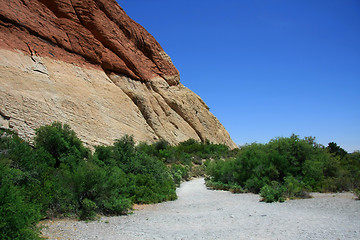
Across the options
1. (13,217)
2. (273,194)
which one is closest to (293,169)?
(273,194)

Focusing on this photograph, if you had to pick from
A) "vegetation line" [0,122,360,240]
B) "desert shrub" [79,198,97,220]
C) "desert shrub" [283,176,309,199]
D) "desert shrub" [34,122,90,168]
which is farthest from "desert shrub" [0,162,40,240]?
"desert shrub" [283,176,309,199]

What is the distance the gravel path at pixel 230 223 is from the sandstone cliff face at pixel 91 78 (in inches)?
591

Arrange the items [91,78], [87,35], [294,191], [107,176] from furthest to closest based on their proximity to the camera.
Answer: [87,35], [91,78], [294,191], [107,176]

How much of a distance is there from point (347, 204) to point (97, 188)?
8.99m

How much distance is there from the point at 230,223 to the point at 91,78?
27478 mm

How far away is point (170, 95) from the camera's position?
42.1 metres

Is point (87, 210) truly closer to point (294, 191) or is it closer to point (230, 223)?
point (230, 223)

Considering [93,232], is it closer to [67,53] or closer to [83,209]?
[83,209]

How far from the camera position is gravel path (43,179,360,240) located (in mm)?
6582

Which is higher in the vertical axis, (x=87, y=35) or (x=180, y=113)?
(x=87, y=35)

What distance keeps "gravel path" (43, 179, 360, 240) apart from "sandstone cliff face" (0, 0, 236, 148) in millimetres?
15001

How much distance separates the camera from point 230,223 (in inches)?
314

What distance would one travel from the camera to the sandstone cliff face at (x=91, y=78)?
23.5m

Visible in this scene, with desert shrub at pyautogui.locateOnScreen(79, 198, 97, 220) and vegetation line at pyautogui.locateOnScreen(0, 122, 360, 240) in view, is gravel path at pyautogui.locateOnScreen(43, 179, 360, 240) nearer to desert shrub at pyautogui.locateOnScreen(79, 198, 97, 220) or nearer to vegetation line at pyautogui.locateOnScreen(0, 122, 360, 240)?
desert shrub at pyautogui.locateOnScreen(79, 198, 97, 220)
